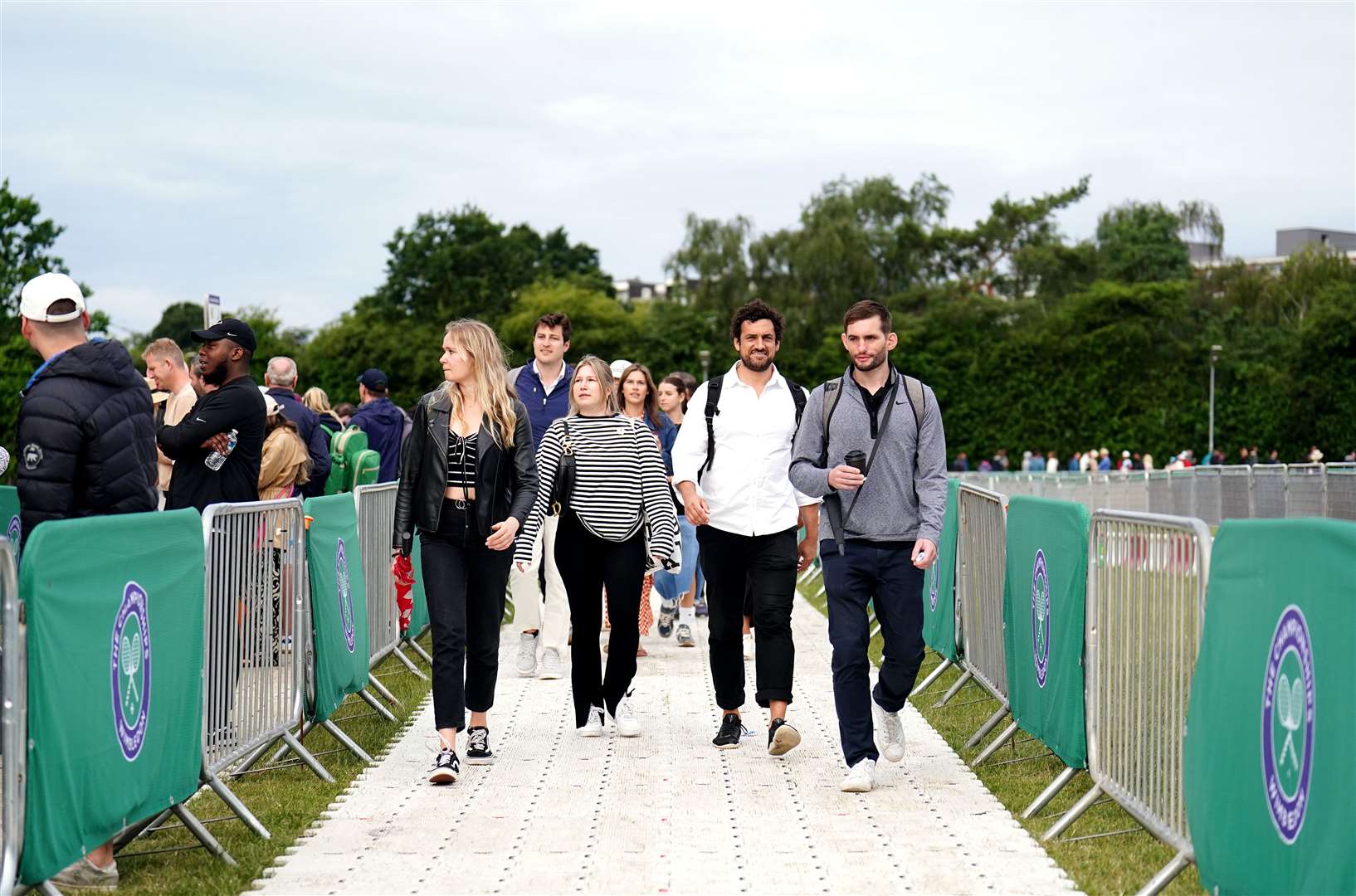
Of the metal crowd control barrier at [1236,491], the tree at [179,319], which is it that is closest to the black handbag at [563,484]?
the metal crowd control barrier at [1236,491]

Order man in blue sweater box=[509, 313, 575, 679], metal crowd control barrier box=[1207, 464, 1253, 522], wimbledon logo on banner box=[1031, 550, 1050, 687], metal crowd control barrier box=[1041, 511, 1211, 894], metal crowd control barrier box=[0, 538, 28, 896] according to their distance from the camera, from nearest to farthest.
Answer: metal crowd control barrier box=[0, 538, 28, 896], metal crowd control barrier box=[1041, 511, 1211, 894], wimbledon logo on banner box=[1031, 550, 1050, 687], man in blue sweater box=[509, 313, 575, 679], metal crowd control barrier box=[1207, 464, 1253, 522]

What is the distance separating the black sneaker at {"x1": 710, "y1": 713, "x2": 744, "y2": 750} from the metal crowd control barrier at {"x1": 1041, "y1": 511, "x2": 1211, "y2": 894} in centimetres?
258

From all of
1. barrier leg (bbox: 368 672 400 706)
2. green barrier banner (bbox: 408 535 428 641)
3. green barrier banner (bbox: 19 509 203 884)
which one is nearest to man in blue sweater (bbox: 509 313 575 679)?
green barrier banner (bbox: 408 535 428 641)

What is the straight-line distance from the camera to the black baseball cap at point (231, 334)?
783cm

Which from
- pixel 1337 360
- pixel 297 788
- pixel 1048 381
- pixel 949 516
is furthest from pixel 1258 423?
pixel 297 788

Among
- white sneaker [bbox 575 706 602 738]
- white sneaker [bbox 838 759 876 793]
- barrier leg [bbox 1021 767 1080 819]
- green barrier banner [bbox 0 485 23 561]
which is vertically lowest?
white sneaker [bbox 575 706 602 738]

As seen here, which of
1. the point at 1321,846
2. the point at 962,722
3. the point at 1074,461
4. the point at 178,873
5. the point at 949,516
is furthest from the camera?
the point at 1074,461

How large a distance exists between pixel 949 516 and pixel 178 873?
5828 mm

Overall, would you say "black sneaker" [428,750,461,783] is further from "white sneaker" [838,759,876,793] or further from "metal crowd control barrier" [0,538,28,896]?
"metal crowd control barrier" [0,538,28,896]

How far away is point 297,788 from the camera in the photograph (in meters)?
7.26

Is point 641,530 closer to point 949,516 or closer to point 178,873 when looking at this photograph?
point 949,516

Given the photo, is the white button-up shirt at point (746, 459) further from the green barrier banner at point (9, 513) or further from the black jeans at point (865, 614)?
the green barrier banner at point (9, 513)

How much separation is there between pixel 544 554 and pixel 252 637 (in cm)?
468

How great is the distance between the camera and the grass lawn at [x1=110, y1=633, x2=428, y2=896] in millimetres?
5602
